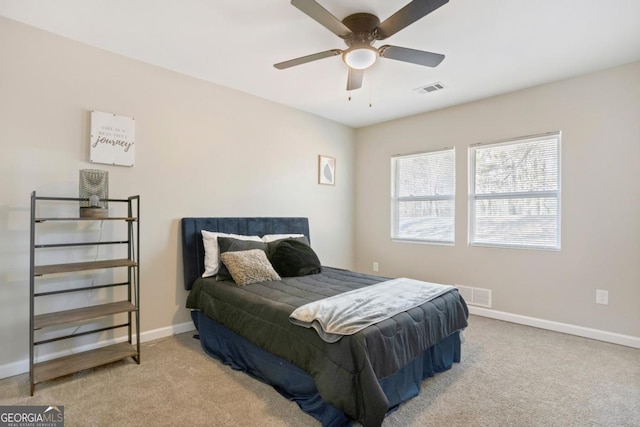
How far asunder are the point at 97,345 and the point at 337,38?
3.25 meters

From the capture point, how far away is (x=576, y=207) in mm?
3232

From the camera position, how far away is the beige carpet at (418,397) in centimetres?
188

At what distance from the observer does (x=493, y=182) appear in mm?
3820

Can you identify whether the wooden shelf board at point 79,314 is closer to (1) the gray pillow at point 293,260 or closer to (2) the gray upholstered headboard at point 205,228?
(2) the gray upholstered headboard at point 205,228

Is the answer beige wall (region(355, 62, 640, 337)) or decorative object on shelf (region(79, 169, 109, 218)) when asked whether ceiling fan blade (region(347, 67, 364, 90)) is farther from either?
decorative object on shelf (region(79, 169, 109, 218))

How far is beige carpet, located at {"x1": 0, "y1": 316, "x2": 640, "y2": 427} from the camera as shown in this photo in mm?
1883

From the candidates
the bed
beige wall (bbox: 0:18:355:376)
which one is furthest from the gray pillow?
beige wall (bbox: 0:18:355:376)

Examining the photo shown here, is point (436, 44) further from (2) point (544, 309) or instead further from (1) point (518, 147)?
(2) point (544, 309)

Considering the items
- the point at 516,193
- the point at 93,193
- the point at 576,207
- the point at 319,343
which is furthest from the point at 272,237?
the point at 576,207

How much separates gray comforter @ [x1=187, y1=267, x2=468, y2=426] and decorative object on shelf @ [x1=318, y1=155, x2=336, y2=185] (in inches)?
77.9

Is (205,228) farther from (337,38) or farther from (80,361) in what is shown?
(337,38)

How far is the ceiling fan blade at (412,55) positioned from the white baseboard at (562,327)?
2.90m

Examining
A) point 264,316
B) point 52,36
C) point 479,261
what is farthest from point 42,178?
point 479,261

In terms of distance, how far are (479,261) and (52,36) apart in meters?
4.70
